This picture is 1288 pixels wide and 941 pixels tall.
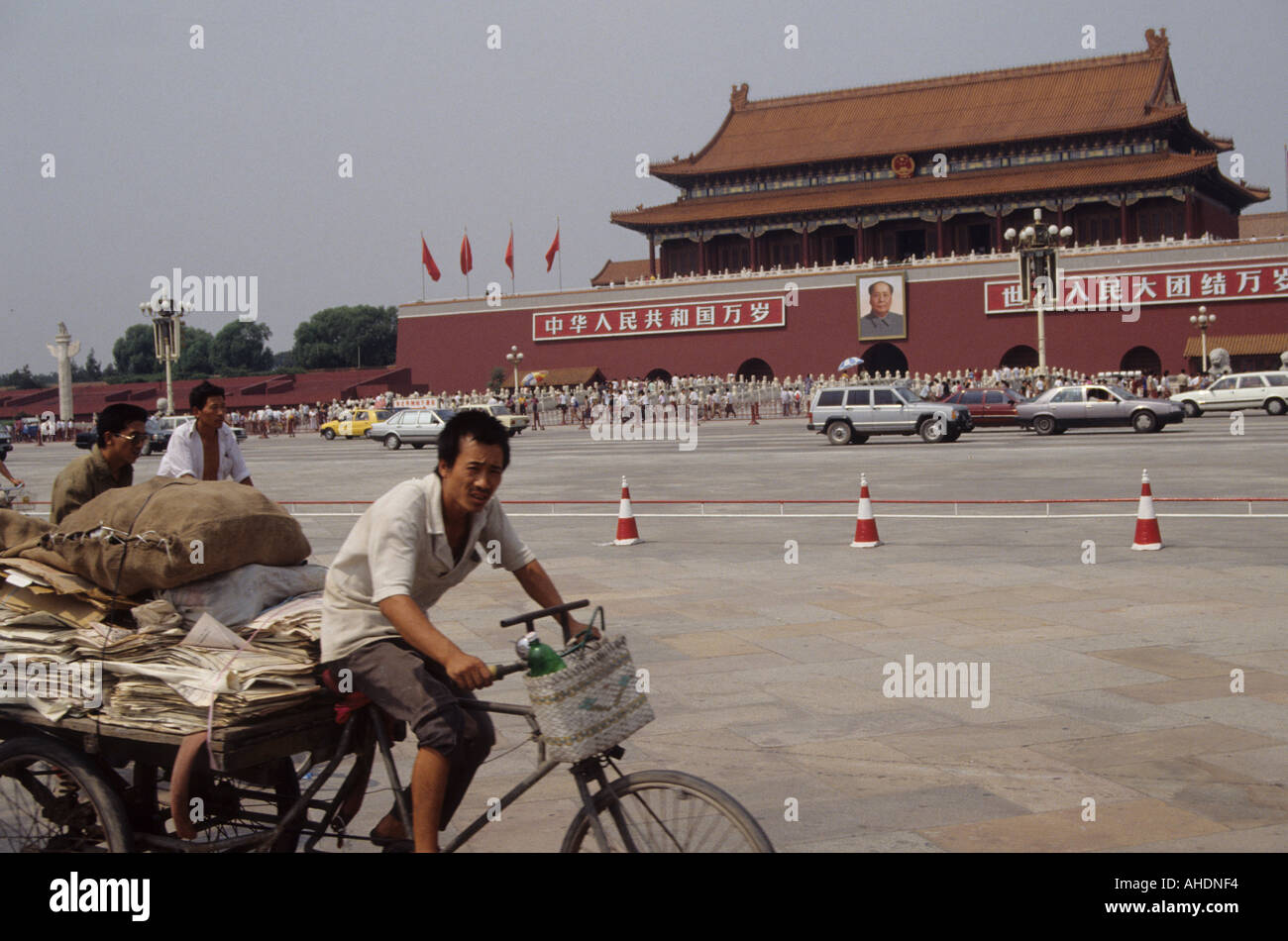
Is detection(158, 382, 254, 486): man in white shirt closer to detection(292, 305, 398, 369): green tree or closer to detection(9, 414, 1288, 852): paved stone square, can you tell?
detection(9, 414, 1288, 852): paved stone square

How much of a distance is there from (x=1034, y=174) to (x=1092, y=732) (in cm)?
4888

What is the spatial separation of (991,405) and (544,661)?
3123cm

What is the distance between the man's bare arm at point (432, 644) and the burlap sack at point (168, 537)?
0.75m

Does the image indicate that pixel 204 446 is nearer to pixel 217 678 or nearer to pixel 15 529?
pixel 15 529

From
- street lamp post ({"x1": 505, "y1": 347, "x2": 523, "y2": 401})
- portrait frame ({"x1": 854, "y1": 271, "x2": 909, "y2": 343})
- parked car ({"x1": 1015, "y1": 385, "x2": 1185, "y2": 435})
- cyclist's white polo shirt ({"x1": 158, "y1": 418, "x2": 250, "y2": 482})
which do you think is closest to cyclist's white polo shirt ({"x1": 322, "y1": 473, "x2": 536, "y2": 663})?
cyclist's white polo shirt ({"x1": 158, "y1": 418, "x2": 250, "y2": 482})

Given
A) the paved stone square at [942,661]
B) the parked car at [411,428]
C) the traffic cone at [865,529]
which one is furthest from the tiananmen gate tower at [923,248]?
the traffic cone at [865,529]

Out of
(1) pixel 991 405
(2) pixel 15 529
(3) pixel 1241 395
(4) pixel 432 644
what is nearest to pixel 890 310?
(3) pixel 1241 395

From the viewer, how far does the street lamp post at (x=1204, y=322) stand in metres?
43.8

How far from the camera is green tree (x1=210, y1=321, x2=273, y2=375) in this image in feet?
340

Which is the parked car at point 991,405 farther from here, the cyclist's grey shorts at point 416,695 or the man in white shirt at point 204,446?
the cyclist's grey shorts at point 416,695

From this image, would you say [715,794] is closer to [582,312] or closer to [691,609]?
[691,609]

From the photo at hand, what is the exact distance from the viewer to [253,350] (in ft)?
345

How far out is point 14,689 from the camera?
3762 millimetres

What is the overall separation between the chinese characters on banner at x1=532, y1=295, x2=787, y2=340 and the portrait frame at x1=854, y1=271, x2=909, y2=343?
11.0ft
